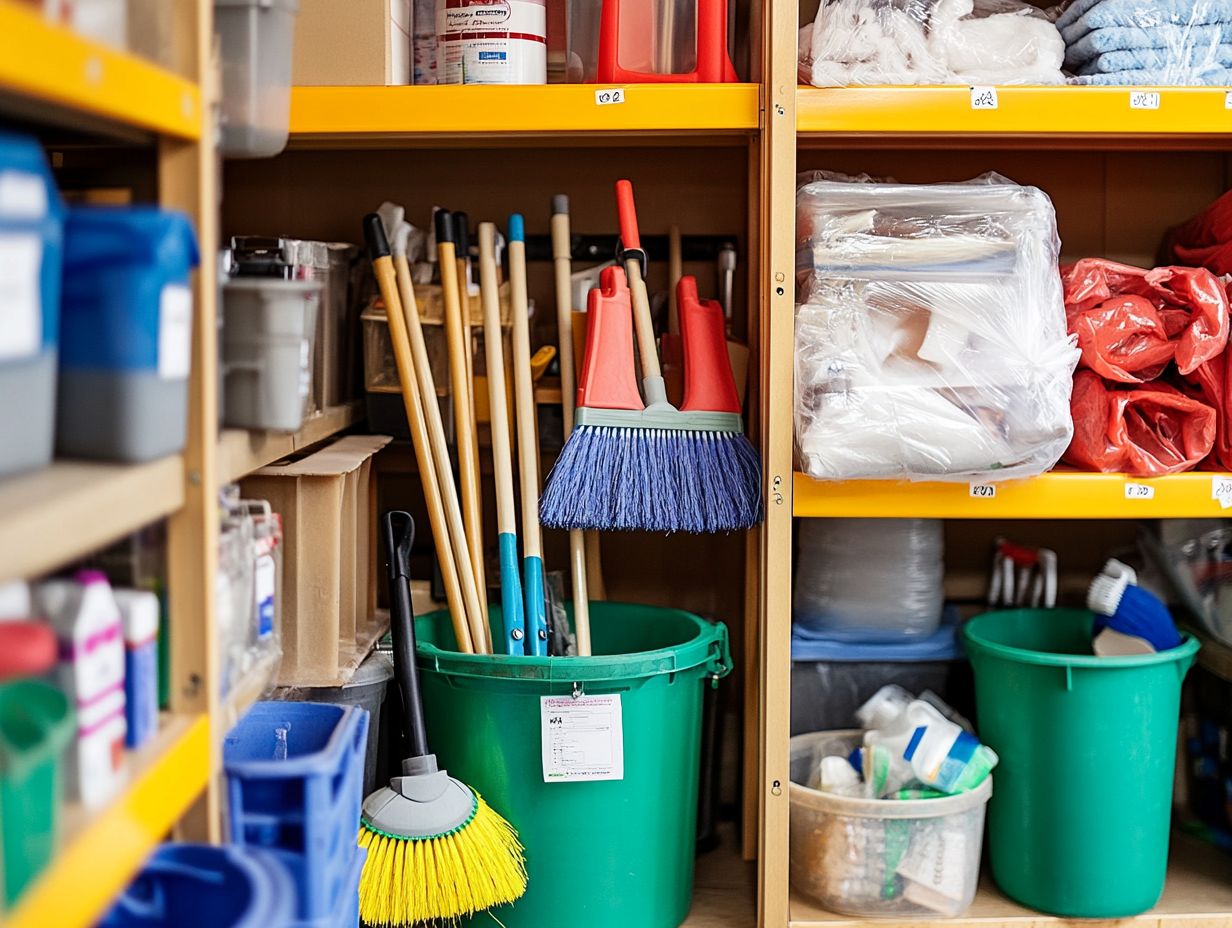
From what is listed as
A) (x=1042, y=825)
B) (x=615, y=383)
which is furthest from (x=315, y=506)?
(x=1042, y=825)

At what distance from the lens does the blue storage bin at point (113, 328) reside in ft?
3.15

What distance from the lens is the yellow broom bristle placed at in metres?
1.65

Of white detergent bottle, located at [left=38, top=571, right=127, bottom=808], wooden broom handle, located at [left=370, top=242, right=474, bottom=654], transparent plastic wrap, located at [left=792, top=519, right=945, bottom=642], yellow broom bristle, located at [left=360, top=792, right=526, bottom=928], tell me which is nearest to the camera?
white detergent bottle, located at [left=38, top=571, right=127, bottom=808]

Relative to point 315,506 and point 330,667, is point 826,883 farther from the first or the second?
point 315,506

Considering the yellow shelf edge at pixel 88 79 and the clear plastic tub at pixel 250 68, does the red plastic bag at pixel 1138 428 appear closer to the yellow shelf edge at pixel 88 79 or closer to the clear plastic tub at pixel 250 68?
the clear plastic tub at pixel 250 68

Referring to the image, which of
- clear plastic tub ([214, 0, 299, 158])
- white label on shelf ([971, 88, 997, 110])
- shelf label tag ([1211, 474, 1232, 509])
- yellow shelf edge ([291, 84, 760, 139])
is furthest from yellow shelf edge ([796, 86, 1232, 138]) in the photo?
clear plastic tub ([214, 0, 299, 158])

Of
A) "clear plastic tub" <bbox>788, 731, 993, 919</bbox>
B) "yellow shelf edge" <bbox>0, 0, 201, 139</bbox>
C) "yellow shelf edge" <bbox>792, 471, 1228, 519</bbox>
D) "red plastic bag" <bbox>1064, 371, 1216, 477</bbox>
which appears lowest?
"clear plastic tub" <bbox>788, 731, 993, 919</bbox>

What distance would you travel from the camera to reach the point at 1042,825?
6.14 feet

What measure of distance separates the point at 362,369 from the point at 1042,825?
4.31 feet

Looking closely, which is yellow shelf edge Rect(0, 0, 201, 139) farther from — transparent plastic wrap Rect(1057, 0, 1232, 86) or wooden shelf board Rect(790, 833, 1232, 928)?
wooden shelf board Rect(790, 833, 1232, 928)

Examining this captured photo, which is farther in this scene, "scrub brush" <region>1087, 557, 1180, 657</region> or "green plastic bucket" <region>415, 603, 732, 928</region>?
"scrub brush" <region>1087, 557, 1180, 657</region>

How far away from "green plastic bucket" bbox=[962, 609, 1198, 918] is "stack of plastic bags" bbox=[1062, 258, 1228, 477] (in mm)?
300

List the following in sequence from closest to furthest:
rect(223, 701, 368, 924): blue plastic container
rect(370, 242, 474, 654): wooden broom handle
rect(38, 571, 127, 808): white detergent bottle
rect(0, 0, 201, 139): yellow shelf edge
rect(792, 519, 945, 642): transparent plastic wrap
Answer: rect(0, 0, 201, 139): yellow shelf edge < rect(38, 571, 127, 808): white detergent bottle < rect(223, 701, 368, 924): blue plastic container < rect(370, 242, 474, 654): wooden broom handle < rect(792, 519, 945, 642): transparent plastic wrap

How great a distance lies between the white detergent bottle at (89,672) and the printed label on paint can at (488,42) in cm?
109
